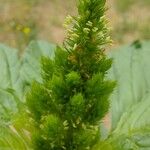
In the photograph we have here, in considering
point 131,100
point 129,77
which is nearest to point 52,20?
point 129,77

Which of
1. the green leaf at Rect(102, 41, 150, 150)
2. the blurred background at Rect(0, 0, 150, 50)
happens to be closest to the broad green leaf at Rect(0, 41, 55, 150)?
the green leaf at Rect(102, 41, 150, 150)

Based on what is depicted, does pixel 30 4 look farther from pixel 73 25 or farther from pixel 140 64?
pixel 73 25

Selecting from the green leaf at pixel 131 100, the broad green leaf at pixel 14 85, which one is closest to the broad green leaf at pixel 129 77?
the green leaf at pixel 131 100

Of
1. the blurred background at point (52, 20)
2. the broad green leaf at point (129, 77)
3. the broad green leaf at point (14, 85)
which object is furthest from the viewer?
the blurred background at point (52, 20)

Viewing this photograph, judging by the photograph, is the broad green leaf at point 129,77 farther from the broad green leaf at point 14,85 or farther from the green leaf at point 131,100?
the broad green leaf at point 14,85

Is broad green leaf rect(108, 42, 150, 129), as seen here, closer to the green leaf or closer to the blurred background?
the green leaf

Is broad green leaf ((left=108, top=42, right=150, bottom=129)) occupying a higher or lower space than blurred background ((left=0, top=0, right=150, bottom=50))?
lower

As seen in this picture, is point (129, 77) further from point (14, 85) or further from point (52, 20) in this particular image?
point (52, 20)

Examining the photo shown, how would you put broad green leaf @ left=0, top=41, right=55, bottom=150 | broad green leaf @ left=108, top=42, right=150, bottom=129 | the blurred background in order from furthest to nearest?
1. the blurred background
2. broad green leaf @ left=108, top=42, right=150, bottom=129
3. broad green leaf @ left=0, top=41, right=55, bottom=150
